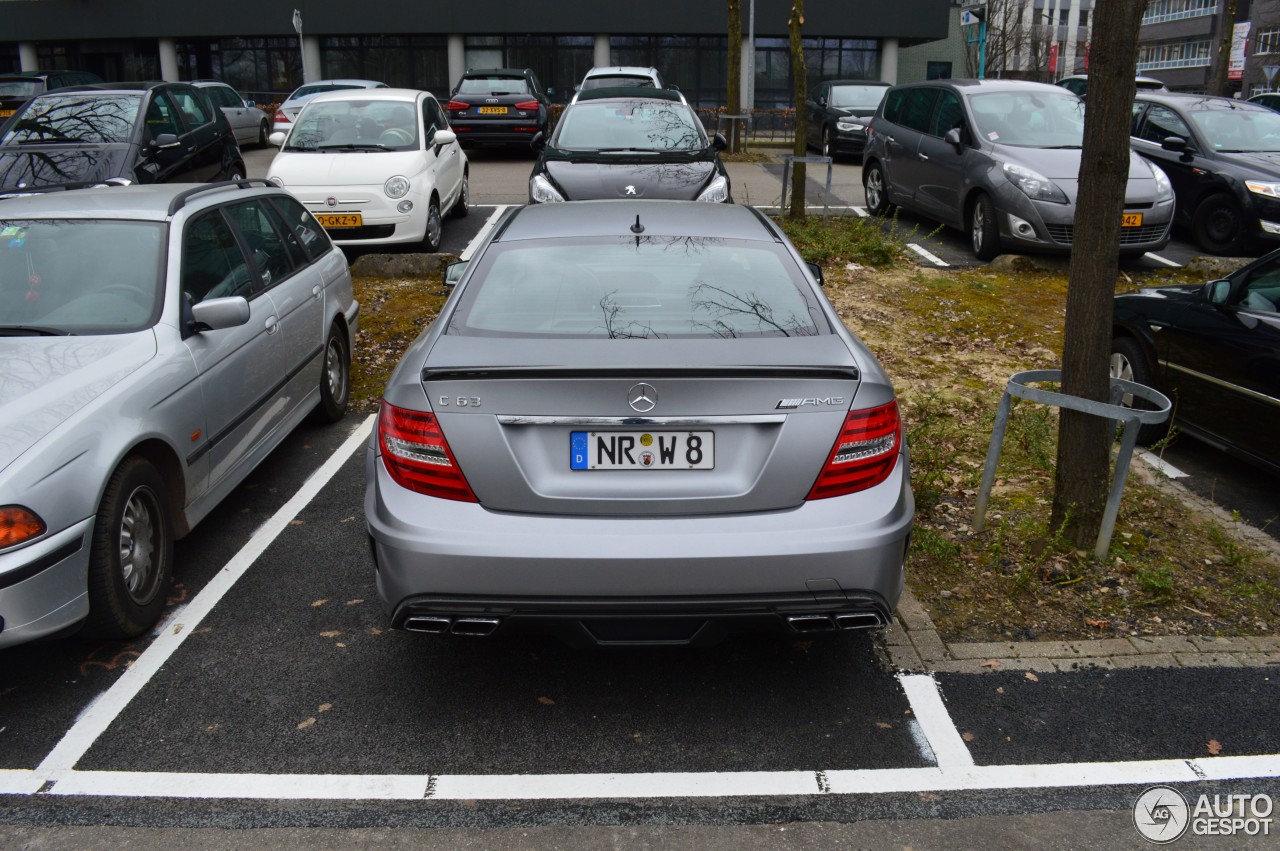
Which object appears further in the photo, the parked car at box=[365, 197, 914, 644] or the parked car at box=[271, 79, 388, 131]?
the parked car at box=[271, 79, 388, 131]

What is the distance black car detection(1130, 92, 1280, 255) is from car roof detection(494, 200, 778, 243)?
362 inches

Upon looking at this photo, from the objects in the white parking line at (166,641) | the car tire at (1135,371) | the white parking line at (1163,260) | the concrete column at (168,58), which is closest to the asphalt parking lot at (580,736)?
the white parking line at (166,641)

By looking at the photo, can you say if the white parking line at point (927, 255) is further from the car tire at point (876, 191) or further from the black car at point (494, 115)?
the black car at point (494, 115)

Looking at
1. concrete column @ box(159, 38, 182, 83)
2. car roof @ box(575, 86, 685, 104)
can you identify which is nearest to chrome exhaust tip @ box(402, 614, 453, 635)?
car roof @ box(575, 86, 685, 104)

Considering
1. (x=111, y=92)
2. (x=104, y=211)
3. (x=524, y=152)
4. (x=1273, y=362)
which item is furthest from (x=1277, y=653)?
(x=524, y=152)

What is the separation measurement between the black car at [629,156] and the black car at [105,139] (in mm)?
4064

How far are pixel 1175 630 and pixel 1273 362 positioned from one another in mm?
1793

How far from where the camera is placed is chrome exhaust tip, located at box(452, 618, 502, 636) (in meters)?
3.41

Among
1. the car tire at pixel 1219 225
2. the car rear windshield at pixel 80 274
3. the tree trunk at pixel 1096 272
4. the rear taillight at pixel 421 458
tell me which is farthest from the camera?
the car tire at pixel 1219 225

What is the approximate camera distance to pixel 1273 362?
212 inches

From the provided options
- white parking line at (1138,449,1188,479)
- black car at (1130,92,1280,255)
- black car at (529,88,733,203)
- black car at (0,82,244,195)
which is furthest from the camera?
black car at (1130,92,1280,255)

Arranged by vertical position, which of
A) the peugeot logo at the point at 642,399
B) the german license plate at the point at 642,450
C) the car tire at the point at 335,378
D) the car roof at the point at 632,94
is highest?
the car roof at the point at 632,94

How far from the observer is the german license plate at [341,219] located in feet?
35.6

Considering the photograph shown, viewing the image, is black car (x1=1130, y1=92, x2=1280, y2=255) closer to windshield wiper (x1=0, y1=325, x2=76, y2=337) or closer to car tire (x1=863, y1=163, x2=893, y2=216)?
car tire (x1=863, y1=163, x2=893, y2=216)
